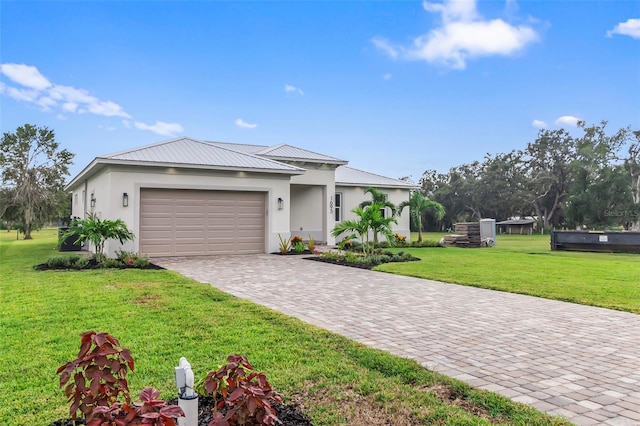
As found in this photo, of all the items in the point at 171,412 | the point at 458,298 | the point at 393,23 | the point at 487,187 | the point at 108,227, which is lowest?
the point at 458,298

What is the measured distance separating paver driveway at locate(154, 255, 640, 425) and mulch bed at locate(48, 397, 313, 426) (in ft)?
4.87

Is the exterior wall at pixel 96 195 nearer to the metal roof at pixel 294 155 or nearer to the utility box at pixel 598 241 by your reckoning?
the metal roof at pixel 294 155

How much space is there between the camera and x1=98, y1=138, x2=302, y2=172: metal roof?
13576 millimetres

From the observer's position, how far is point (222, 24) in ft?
49.6

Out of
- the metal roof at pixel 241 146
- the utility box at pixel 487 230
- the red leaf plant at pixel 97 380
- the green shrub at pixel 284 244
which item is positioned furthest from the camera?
the utility box at pixel 487 230

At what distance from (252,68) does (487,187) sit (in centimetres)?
3882

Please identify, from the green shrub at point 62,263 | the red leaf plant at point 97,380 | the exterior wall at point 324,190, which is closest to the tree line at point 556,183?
the exterior wall at point 324,190

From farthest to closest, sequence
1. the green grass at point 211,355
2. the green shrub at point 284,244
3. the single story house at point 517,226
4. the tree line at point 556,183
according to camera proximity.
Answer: the single story house at point 517,226 < the tree line at point 556,183 < the green shrub at point 284,244 < the green grass at point 211,355

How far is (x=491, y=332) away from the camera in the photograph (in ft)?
16.6

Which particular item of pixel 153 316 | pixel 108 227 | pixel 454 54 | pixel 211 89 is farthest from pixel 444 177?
pixel 153 316

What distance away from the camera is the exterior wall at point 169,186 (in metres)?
13.2

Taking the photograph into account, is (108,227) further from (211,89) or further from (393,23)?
(393,23)

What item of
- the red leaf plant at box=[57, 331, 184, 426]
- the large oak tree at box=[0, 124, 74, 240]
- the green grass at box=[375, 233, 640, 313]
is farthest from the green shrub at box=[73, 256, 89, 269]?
the large oak tree at box=[0, 124, 74, 240]

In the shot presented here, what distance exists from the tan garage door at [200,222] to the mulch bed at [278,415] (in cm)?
1156
